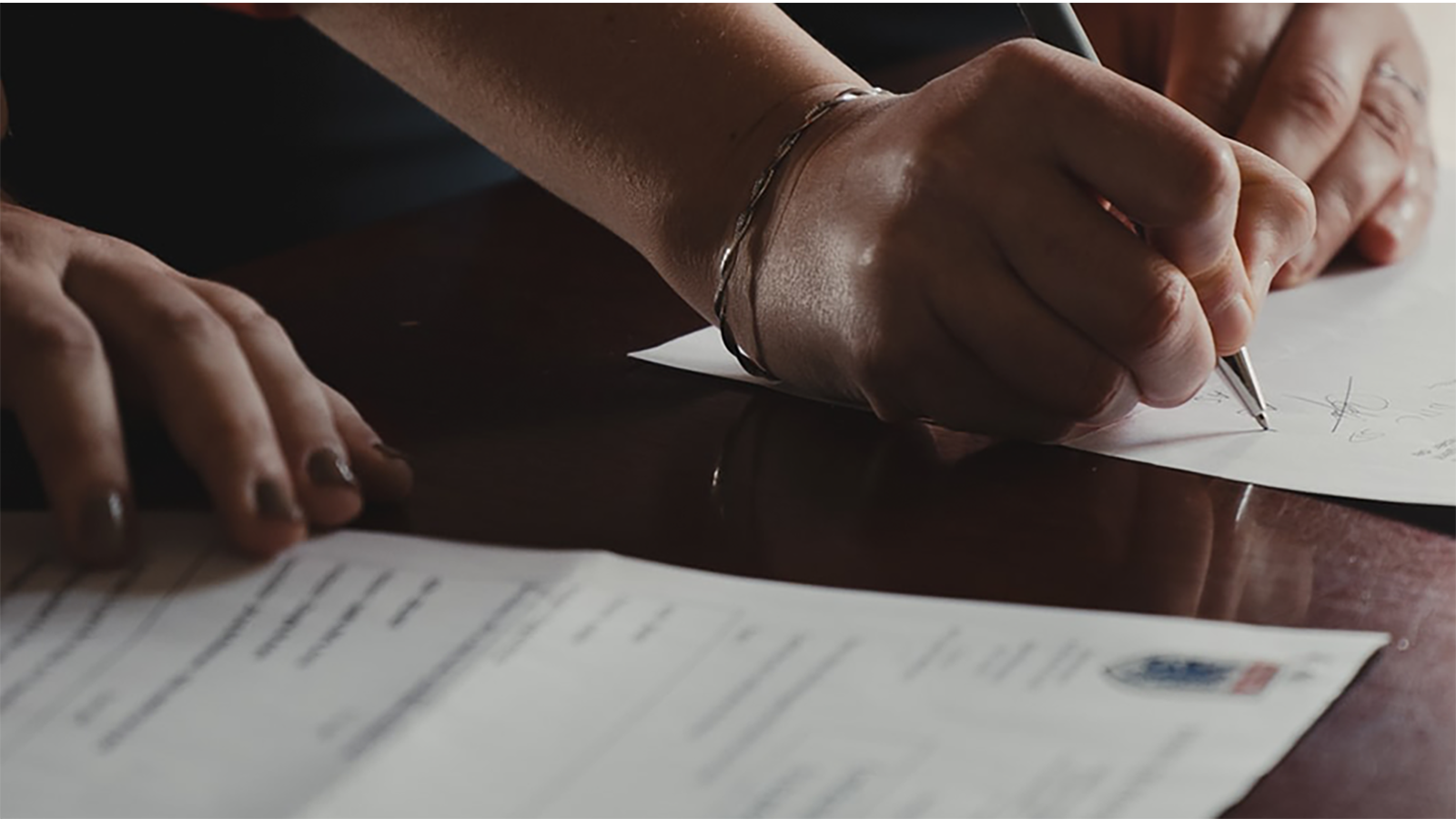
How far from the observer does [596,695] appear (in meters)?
0.36

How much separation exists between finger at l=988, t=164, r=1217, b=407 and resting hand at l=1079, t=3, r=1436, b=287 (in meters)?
0.25

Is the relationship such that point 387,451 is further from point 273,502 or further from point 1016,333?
point 1016,333

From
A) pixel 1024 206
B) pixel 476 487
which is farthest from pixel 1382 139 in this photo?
pixel 476 487

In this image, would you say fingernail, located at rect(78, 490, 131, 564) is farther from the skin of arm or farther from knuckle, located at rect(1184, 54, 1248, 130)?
knuckle, located at rect(1184, 54, 1248, 130)

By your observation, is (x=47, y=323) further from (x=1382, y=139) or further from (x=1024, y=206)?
(x=1382, y=139)

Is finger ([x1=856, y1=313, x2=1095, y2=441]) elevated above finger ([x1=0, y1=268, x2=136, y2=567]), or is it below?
below

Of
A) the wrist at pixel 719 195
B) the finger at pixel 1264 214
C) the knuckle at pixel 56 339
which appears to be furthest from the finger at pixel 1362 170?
the knuckle at pixel 56 339

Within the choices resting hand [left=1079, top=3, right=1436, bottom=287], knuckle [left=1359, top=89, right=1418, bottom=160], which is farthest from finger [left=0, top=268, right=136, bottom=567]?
knuckle [left=1359, top=89, right=1418, bottom=160]

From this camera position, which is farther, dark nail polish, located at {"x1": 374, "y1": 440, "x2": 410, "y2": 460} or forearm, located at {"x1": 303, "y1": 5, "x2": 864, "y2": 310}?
forearm, located at {"x1": 303, "y1": 5, "x2": 864, "y2": 310}

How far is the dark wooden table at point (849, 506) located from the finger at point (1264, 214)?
0.10 m

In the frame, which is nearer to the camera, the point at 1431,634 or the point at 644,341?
the point at 1431,634

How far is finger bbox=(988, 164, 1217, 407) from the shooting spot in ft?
1.68

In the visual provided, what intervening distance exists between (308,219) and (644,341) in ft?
1.49

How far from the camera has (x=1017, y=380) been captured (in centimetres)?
53
